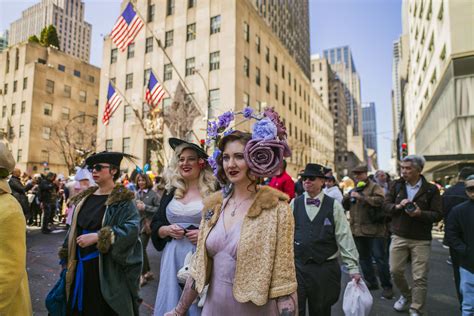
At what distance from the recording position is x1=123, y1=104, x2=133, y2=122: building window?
32.1 metres

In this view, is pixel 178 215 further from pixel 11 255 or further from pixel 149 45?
pixel 149 45

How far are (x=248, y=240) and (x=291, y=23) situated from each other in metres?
72.2

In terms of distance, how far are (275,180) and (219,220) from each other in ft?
13.9

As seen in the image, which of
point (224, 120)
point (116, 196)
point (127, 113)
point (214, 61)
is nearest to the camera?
point (224, 120)

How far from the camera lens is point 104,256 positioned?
3.13 metres

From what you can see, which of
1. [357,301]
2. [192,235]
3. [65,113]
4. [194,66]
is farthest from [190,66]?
Result: [357,301]

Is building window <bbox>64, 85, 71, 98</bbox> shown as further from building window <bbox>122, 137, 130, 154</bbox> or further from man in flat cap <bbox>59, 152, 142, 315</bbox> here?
man in flat cap <bbox>59, 152, 142, 315</bbox>

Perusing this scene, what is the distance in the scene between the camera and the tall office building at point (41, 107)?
41719 mm

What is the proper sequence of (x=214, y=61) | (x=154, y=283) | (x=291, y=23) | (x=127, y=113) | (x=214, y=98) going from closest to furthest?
(x=154, y=283) → (x=214, y=98) → (x=214, y=61) → (x=127, y=113) → (x=291, y=23)

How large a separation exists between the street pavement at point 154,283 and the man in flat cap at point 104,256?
6.20 ft

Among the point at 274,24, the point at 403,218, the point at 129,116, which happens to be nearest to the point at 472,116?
the point at 403,218

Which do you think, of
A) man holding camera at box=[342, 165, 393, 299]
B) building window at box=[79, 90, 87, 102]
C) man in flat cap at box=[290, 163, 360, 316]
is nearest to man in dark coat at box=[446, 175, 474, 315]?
man in flat cap at box=[290, 163, 360, 316]

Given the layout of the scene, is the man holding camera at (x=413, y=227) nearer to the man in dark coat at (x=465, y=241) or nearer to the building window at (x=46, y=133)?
the man in dark coat at (x=465, y=241)

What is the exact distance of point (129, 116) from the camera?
32219mm
